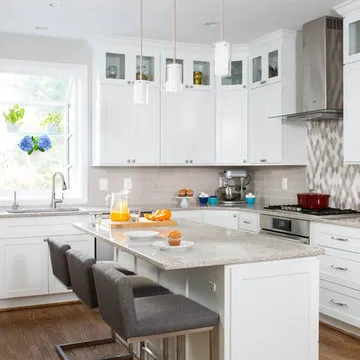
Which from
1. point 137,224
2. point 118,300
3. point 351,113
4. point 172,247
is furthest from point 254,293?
point 351,113

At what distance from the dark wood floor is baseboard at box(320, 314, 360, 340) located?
0.06m

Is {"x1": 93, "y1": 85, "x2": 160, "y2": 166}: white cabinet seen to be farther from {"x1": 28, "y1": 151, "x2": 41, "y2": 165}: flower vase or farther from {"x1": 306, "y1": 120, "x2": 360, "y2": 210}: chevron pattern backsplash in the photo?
{"x1": 306, "y1": 120, "x2": 360, "y2": 210}: chevron pattern backsplash

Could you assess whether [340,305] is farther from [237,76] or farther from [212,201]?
[237,76]

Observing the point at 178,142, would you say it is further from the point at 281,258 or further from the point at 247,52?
the point at 281,258

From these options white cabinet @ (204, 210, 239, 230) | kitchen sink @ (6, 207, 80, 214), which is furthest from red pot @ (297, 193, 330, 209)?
kitchen sink @ (6, 207, 80, 214)

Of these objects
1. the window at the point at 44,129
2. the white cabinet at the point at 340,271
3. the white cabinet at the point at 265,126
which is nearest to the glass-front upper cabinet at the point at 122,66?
the window at the point at 44,129

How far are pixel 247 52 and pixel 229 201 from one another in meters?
1.64

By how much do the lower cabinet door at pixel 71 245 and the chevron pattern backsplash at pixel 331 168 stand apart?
2.26 metres

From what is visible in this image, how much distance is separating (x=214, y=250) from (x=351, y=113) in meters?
2.16

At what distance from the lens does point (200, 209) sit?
553cm

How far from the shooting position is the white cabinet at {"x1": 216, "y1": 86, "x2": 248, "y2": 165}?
5.73 m

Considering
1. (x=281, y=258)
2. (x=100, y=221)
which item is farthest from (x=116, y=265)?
(x=281, y=258)

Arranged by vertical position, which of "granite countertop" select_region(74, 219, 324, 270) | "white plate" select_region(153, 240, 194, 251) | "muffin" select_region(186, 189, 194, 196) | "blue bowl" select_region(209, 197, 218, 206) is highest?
"muffin" select_region(186, 189, 194, 196)

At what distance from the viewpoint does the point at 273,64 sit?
5.29 m
